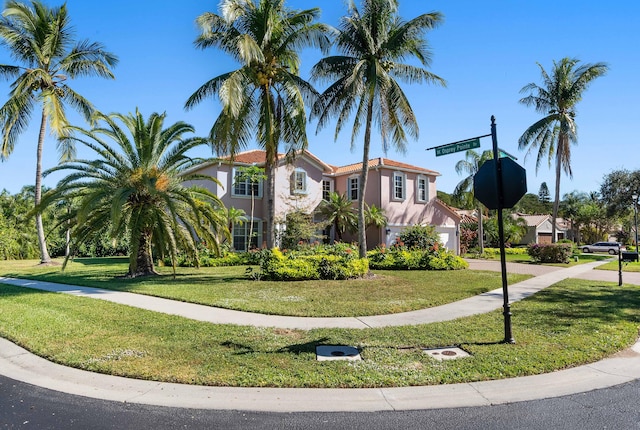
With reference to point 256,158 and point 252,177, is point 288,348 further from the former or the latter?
point 256,158

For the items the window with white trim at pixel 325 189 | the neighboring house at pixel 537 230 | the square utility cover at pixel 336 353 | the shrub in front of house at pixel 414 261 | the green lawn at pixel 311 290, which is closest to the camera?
the square utility cover at pixel 336 353

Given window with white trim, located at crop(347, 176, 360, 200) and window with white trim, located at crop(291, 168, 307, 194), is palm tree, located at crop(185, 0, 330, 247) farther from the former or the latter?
window with white trim, located at crop(347, 176, 360, 200)

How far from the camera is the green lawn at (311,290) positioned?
30.8 feet

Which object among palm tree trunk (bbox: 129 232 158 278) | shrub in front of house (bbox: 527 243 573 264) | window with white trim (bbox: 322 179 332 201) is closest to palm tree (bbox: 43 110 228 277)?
palm tree trunk (bbox: 129 232 158 278)

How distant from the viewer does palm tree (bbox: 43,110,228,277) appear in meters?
13.6

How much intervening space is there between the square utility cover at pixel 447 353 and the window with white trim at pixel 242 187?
18.3 meters

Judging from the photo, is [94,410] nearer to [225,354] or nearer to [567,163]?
[225,354]

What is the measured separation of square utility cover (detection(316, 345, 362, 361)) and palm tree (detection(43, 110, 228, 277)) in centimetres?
900

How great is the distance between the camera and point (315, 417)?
13.0ft

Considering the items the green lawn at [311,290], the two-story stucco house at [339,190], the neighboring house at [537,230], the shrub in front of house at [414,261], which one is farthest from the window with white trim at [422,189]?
the neighboring house at [537,230]

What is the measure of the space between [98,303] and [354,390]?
7620 mm

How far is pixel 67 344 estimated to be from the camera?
6242 mm

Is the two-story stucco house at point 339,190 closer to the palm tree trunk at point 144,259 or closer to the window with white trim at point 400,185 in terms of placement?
the window with white trim at point 400,185

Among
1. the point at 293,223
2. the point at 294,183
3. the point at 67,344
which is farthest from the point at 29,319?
the point at 294,183
